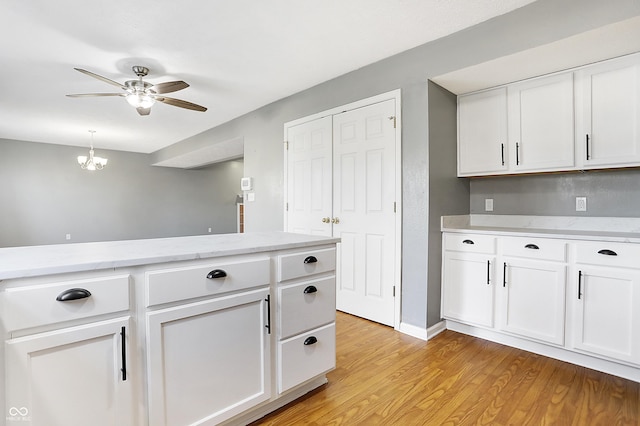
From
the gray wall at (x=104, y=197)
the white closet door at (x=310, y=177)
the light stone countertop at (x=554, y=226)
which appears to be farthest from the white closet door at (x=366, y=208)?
the gray wall at (x=104, y=197)

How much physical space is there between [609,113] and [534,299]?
1458 mm

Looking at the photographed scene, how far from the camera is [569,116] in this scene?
7.79 feet

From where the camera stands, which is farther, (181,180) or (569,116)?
(181,180)

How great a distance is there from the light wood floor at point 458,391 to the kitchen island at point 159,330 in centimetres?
25

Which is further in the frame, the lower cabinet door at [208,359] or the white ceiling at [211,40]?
the white ceiling at [211,40]

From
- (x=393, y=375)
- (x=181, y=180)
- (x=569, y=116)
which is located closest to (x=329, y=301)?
(x=393, y=375)

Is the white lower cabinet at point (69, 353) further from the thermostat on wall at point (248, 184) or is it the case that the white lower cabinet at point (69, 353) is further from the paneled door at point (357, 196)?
the thermostat on wall at point (248, 184)

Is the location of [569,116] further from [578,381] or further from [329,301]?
[329,301]

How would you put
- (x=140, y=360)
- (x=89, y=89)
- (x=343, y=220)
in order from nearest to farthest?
(x=140, y=360) → (x=343, y=220) → (x=89, y=89)

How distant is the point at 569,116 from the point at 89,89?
16.0ft

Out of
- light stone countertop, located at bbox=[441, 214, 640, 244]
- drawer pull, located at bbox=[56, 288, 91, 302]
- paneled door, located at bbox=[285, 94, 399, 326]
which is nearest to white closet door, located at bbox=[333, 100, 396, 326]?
paneled door, located at bbox=[285, 94, 399, 326]

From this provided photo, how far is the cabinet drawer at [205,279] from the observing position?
1.22 m

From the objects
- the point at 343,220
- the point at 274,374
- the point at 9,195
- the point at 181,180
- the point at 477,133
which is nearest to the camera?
the point at 274,374

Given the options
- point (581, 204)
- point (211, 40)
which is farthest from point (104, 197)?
point (581, 204)
